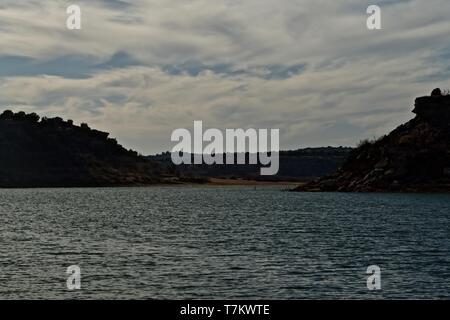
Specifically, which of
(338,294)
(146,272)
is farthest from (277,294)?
(146,272)

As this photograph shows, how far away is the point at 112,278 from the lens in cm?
4466

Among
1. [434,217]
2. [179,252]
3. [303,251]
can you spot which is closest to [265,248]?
[303,251]

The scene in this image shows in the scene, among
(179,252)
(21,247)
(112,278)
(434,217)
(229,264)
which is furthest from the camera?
(434,217)

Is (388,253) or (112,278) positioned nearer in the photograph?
(112,278)

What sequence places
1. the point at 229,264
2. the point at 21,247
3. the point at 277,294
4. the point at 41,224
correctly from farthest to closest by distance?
1. the point at 41,224
2. the point at 21,247
3. the point at 229,264
4. the point at 277,294

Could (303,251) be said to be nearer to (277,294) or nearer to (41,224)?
(277,294)

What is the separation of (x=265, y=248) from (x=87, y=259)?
17.6 metres

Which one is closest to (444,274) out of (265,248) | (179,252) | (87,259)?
(265,248)

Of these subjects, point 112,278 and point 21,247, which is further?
point 21,247

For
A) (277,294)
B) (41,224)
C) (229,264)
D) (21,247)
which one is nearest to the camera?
(277,294)

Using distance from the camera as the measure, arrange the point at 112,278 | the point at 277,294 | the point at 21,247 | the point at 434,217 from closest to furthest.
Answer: the point at 277,294 < the point at 112,278 < the point at 21,247 < the point at 434,217

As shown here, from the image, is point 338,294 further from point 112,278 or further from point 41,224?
point 41,224

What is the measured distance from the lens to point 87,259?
55844 mm

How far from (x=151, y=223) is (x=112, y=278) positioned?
5341 centimetres
